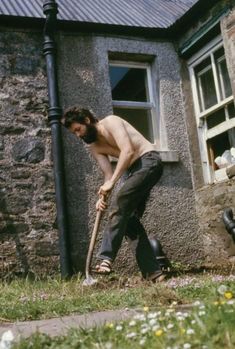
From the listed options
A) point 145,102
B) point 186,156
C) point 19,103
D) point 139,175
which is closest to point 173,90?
point 145,102

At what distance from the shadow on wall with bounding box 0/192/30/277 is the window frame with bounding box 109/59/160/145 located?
85.5 inches

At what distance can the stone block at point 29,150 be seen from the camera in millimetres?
6402

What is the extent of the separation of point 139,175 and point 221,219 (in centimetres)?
213

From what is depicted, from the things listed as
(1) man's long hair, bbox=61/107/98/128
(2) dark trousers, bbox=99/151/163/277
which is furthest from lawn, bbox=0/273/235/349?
(1) man's long hair, bbox=61/107/98/128

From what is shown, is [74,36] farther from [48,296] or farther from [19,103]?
[48,296]

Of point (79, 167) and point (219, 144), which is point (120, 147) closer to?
point (79, 167)

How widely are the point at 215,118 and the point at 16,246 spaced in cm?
320

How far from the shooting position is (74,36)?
23.2 ft

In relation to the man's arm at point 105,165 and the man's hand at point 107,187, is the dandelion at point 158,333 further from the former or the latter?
the man's arm at point 105,165

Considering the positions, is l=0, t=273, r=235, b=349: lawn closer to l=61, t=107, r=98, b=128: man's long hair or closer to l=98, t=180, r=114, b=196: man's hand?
l=98, t=180, r=114, b=196: man's hand

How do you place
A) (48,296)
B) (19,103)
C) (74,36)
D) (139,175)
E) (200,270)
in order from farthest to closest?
1. (74,36)
2. (19,103)
3. (200,270)
4. (139,175)
5. (48,296)

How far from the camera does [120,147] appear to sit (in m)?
4.83

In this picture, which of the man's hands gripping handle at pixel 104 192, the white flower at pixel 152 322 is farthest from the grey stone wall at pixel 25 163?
the white flower at pixel 152 322

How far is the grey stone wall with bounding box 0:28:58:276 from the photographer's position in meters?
6.16
